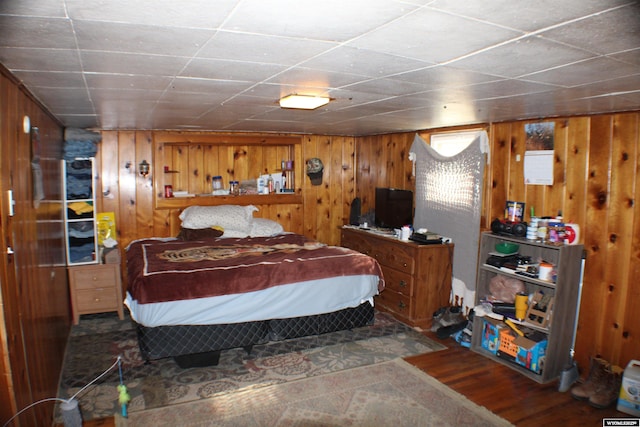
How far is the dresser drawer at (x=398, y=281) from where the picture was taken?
4238 mm

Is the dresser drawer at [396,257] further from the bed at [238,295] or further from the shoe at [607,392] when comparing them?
the shoe at [607,392]

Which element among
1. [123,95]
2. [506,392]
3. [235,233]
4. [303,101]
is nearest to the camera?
[123,95]

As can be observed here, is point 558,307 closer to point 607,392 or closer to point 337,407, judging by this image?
point 607,392

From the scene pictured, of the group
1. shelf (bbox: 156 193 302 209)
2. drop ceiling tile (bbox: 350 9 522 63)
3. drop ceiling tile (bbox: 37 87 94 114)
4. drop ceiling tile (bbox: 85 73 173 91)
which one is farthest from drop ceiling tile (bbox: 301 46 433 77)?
shelf (bbox: 156 193 302 209)

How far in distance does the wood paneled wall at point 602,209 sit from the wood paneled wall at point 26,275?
3595 mm

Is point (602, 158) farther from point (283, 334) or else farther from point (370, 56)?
point (283, 334)

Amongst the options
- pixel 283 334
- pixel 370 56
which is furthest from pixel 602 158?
pixel 283 334

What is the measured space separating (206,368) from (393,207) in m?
2.76

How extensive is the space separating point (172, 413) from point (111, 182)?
2.96 meters

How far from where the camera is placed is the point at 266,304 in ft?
11.3

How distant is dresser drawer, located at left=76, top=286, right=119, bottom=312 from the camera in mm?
4238

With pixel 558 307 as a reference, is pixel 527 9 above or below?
above

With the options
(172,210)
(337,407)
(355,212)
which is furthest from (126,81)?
(355,212)

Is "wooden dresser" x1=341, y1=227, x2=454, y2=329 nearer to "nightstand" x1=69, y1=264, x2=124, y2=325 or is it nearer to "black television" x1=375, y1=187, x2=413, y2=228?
"black television" x1=375, y1=187, x2=413, y2=228
